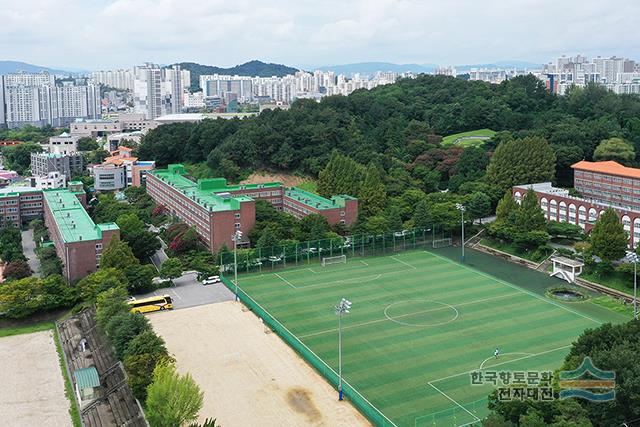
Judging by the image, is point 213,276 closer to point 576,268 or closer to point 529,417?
point 576,268

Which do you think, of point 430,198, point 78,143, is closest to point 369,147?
point 430,198

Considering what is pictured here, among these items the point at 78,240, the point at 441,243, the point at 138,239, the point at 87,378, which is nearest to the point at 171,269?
the point at 138,239

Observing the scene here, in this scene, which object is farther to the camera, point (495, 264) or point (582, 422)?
Answer: point (495, 264)

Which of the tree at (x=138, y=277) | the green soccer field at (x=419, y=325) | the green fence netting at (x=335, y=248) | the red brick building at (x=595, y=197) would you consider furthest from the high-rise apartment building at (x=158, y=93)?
the green soccer field at (x=419, y=325)

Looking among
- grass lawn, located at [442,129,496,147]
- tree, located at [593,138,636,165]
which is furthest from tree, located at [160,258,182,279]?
tree, located at [593,138,636,165]

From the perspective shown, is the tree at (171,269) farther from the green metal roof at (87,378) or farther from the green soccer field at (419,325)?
the green metal roof at (87,378)

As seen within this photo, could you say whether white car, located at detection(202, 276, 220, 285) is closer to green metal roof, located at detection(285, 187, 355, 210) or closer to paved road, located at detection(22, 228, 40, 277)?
paved road, located at detection(22, 228, 40, 277)
